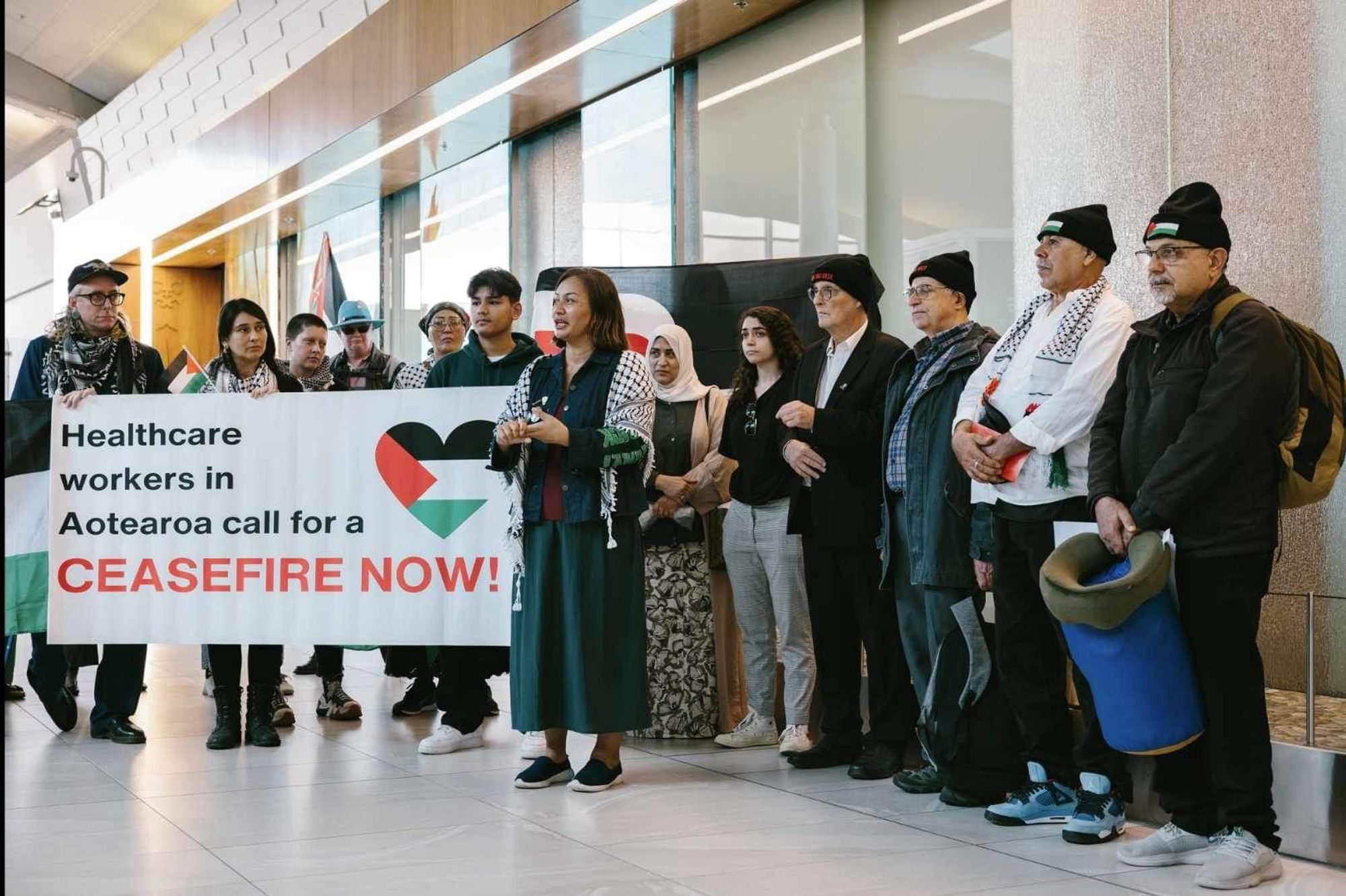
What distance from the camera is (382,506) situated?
5.47 m

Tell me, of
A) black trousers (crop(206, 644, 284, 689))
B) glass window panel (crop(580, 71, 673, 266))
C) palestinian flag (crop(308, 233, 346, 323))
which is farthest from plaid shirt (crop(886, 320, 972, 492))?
palestinian flag (crop(308, 233, 346, 323))

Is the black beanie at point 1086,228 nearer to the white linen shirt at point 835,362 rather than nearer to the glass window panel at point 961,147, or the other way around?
the white linen shirt at point 835,362

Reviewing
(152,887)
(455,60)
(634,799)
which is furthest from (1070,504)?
(455,60)

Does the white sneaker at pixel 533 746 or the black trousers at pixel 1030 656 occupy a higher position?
the black trousers at pixel 1030 656

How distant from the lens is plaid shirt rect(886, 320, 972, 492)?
14.8 ft

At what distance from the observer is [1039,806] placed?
4102 mm

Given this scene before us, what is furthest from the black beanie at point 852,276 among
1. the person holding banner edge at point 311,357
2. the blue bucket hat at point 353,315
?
the blue bucket hat at point 353,315

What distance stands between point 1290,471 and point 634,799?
2.17 m

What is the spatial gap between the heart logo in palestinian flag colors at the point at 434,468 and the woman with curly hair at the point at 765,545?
96 centimetres

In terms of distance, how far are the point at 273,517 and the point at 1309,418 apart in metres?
3.73

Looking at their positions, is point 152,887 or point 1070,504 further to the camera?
point 1070,504

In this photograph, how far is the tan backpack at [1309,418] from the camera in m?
3.47

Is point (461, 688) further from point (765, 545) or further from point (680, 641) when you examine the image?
point (765, 545)

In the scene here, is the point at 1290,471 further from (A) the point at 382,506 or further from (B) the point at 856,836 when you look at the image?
(A) the point at 382,506
